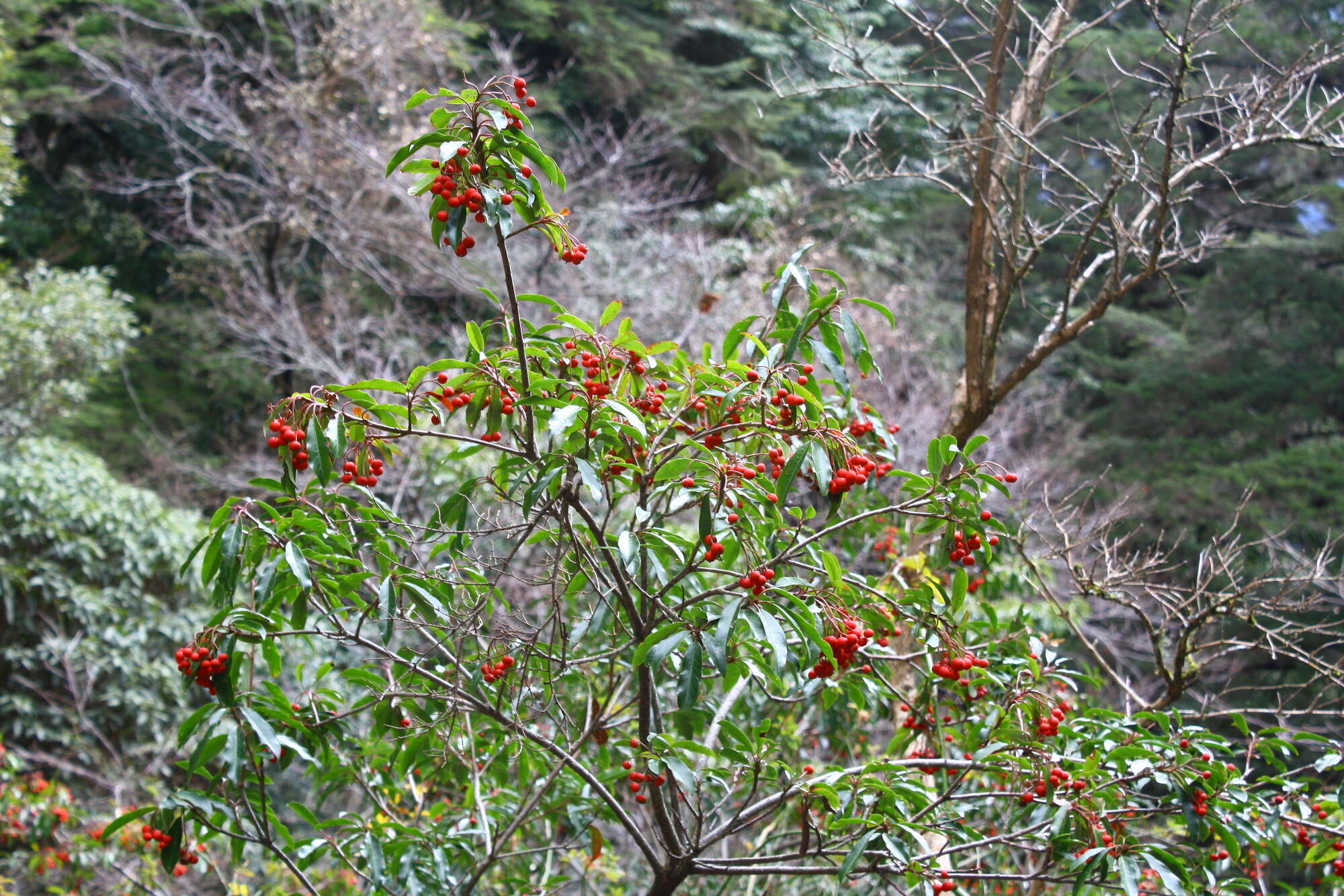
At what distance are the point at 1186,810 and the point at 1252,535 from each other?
6.57m

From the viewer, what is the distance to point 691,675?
1451mm

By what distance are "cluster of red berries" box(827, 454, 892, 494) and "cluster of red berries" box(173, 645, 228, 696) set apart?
3.20 ft

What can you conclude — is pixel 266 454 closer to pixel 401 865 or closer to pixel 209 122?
pixel 209 122

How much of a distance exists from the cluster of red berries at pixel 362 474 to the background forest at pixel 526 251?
4.08m


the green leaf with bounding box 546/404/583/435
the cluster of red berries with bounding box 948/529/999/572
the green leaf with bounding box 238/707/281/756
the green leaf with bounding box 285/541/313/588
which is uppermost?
the green leaf with bounding box 546/404/583/435

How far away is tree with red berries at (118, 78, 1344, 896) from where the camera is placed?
149 cm

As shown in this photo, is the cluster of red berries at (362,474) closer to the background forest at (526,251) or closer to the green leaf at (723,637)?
the green leaf at (723,637)

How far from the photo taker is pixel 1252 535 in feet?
23.9

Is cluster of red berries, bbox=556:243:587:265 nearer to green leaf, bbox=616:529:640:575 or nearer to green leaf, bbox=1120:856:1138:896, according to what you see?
green leaf, bbox=616:529:640:575

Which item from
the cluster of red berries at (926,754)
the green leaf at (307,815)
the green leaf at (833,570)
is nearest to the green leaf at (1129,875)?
the cluster of red berries at (926,754)

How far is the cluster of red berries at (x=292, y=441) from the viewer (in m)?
1.45

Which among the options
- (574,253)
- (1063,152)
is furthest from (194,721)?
Result: (1063,152)

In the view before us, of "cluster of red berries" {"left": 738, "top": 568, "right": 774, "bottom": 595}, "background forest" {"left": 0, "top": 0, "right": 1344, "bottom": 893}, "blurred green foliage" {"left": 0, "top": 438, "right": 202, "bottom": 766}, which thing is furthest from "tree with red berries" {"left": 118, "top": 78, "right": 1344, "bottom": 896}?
"background forest" {"left": 0, "top": 0, "right": 1344, "bottom": 893}

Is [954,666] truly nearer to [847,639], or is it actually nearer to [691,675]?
[847,639]
